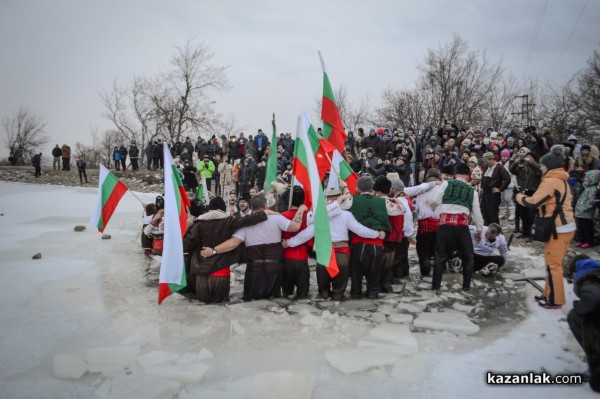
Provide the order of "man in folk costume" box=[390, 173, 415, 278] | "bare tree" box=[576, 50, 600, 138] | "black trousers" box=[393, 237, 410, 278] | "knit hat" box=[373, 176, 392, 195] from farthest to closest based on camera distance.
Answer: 1. "bare tree" box=[576, 50, 600, 138]
2. "black trousers" box=[393, 237, 410, 278]
3. "man in folk costume" box=[390, 173, 415, 278]
4. "knit hat" box=[373, 176, 392, 195]

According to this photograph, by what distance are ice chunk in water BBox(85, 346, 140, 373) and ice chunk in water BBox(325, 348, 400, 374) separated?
2.08 m

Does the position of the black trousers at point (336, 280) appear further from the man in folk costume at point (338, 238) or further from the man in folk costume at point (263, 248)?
the man in folk costume at point (263, 248)

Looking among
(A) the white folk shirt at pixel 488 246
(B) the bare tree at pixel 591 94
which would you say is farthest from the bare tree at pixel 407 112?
(A) the white folk shirt at pixel 488 246

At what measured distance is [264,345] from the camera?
4672mm

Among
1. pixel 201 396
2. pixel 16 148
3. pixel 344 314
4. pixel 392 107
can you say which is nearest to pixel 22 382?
pixel 201 396

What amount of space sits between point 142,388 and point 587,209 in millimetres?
8616

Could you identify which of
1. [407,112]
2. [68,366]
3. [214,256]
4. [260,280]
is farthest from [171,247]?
[407,112]

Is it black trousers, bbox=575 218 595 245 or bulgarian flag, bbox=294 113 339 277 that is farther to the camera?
black trousers, bbox=575 218 595 245

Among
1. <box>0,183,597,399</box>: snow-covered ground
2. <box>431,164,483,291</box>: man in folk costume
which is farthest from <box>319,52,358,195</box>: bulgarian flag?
<box>0,183,597,399</box>: snow-covered ground

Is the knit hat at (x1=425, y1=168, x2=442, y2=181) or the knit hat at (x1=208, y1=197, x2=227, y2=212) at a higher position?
the knit hat at (x1=425, y1=168, x2=442, y2=181)

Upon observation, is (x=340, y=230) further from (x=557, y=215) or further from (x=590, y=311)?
(x=590, y=311)

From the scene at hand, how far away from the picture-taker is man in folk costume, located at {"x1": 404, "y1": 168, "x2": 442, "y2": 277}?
724cm

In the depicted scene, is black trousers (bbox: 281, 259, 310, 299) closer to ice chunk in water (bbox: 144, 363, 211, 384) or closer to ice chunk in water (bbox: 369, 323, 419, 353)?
ice chunk in water (bbox: 369, 323, 419, 353)

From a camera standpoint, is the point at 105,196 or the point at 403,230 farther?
the point at 105,196
